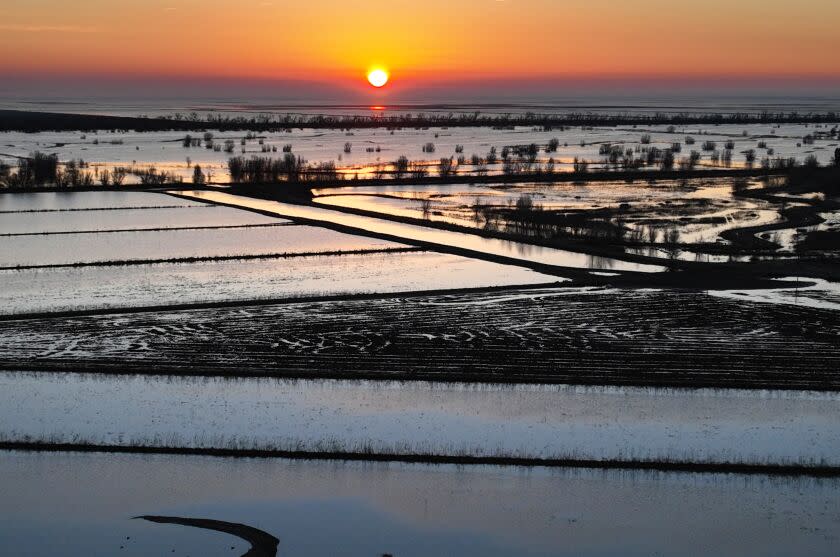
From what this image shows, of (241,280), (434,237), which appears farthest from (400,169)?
(241,280)

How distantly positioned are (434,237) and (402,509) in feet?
50.6

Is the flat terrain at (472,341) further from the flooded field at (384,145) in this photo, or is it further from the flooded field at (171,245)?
the flooded field at (384,145)

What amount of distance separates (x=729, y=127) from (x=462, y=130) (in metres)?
22.0

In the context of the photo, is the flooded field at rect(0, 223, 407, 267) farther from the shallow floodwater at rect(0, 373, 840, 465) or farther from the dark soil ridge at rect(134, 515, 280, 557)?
the dark soil ridge at rect(134, 515, 280, 557)

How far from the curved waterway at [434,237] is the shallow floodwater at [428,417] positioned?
8.32 meters

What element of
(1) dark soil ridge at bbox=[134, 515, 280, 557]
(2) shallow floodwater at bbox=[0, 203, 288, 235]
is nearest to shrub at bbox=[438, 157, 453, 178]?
(2) shallow floodwater at bbox=[0, 203, 288, 235]

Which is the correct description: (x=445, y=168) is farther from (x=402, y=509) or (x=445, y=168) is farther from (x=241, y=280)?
(x=402, y=509)

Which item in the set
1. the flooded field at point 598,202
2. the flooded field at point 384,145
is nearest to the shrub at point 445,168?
the flooded field at point 384,145

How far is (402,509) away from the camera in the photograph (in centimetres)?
890

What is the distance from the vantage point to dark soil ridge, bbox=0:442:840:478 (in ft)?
31.5

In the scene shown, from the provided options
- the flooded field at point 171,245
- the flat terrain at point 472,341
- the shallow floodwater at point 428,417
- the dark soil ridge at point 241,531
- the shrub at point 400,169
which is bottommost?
the dark soil ridge at point 241,531

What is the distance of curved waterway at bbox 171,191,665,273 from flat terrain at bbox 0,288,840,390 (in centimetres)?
342

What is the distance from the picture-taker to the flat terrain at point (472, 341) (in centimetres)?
1262

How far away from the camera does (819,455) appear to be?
995 cm
